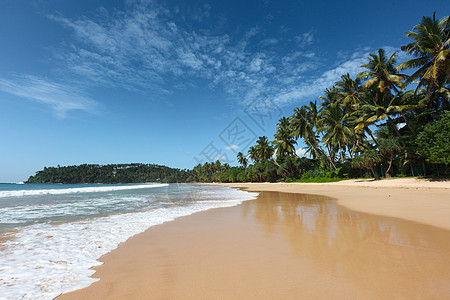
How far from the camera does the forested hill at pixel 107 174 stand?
14862 centimetres

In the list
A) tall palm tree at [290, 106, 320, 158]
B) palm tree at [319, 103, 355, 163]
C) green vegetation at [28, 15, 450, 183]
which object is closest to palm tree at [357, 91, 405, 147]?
green vegetation at [28, 15, 450, 183]

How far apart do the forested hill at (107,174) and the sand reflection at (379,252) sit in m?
147

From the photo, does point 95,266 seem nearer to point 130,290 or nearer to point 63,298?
point 63,298

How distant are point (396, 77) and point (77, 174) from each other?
184 metres

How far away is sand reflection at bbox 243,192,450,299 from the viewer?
7.88 ft

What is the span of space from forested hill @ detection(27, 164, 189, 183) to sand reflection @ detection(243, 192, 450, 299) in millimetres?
147495

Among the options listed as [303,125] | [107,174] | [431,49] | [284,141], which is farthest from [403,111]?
[107,174]

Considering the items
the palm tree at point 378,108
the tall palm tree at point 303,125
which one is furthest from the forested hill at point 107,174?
the palm tree at point 378,108

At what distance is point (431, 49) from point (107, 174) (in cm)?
18594

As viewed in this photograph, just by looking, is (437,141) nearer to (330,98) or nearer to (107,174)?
(330,98)

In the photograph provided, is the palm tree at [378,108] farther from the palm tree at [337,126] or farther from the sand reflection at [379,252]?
the sand reflection at [379,252]

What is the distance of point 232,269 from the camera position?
3020 millimetres

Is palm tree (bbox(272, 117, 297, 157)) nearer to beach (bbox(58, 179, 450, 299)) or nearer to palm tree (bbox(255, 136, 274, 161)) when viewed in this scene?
palm tree (bbox(255, 136, 274, 161))

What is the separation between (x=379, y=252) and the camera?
3.48m
